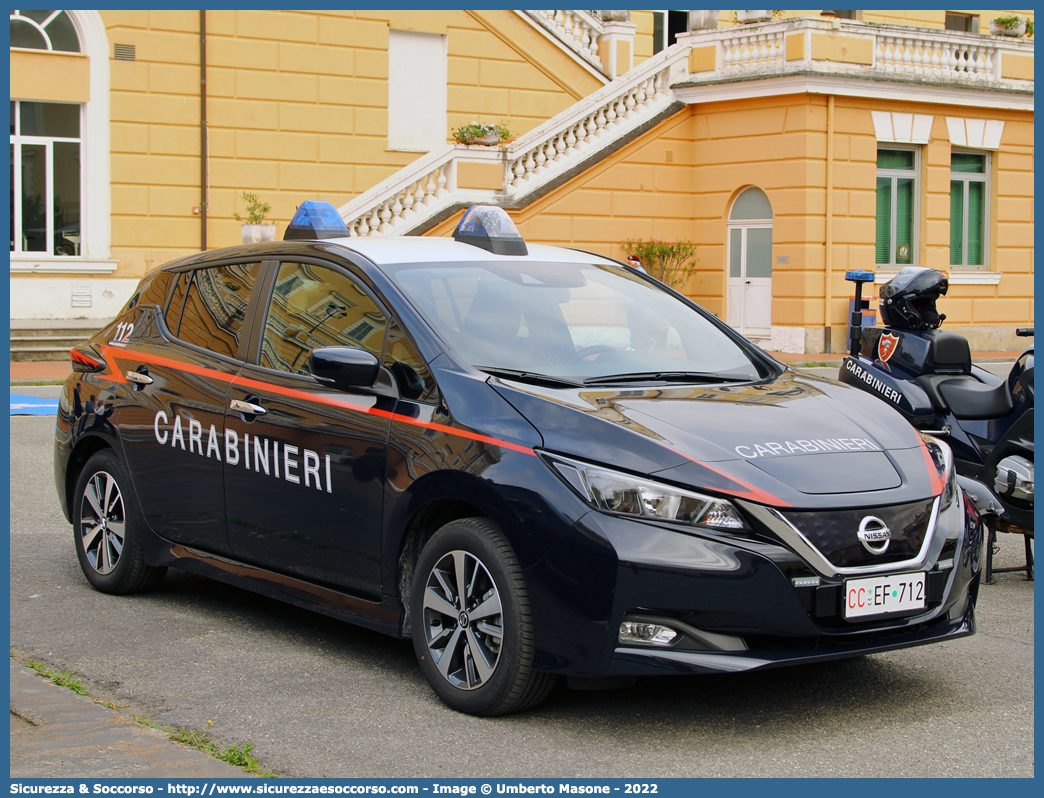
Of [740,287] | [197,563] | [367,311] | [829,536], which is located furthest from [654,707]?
[740,287]

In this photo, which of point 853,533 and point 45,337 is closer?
point 853,533

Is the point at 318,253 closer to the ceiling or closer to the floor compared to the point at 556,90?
closer to the floor

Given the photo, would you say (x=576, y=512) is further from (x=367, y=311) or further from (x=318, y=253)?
(x=318, y=253)

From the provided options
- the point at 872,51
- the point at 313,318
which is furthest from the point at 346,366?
the point at 872,51

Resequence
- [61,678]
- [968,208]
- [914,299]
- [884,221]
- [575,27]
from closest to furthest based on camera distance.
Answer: [61,678] < [914,299] < [884,221] < [968,208] < [575,27]

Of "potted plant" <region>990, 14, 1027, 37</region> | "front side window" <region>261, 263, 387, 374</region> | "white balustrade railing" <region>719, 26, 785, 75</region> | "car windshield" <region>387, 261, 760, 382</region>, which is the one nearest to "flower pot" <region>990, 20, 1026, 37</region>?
"potted plant" <region>990, 14, 1027, 37</region>

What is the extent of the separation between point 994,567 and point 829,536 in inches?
140

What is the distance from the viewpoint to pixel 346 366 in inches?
196

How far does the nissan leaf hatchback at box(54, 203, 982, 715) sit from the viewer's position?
4219 mm

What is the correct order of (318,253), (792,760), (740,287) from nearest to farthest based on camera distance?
(792,760)
(318,253)
(740,287)

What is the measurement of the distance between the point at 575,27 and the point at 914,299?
2077 centimetres

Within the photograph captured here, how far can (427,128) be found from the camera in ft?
82.8

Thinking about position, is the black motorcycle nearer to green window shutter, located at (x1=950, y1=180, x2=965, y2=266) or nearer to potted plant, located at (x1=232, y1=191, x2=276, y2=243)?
potted plant, located at (x1=232, y1=191, x2=276, y2=243)

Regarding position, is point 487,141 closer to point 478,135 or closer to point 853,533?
point 478,135
